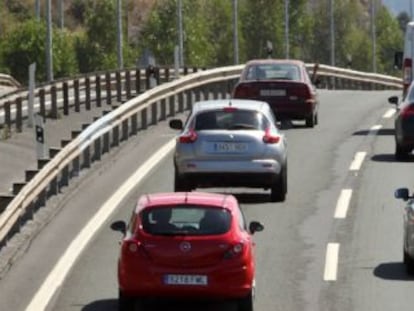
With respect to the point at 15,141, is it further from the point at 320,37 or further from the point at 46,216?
the point at 320,37

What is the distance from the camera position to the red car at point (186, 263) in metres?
16.6

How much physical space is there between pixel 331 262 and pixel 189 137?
5.51 metres

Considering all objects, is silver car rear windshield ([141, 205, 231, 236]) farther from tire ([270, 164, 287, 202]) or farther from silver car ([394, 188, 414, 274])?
tire ([270, 164, 287, 202])

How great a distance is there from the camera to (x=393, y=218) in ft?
80.4

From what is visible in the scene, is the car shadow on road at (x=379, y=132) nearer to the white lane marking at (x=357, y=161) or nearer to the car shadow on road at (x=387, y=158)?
the white lane marking at (x=357, y=161)

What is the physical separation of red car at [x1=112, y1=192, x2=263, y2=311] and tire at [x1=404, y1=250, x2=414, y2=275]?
317 cm

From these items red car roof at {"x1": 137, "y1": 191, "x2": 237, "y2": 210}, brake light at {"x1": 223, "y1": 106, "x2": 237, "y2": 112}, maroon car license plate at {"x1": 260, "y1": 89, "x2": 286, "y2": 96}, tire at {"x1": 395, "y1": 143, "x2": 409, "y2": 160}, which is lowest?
tire at {"x1": 395, "y1": 143, "x2": 409, "y2": 160}

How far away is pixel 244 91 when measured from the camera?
38.3 meters

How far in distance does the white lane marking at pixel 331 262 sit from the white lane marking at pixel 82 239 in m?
2.90

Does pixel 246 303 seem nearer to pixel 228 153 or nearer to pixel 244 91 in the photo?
pixel 228 153

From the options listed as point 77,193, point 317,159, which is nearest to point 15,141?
point 317,159

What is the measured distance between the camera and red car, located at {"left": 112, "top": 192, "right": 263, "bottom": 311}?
54.4ft

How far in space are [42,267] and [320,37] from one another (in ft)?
543

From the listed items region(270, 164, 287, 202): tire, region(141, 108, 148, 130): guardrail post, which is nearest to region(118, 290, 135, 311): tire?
region(270, 164, 287, 202): tire
